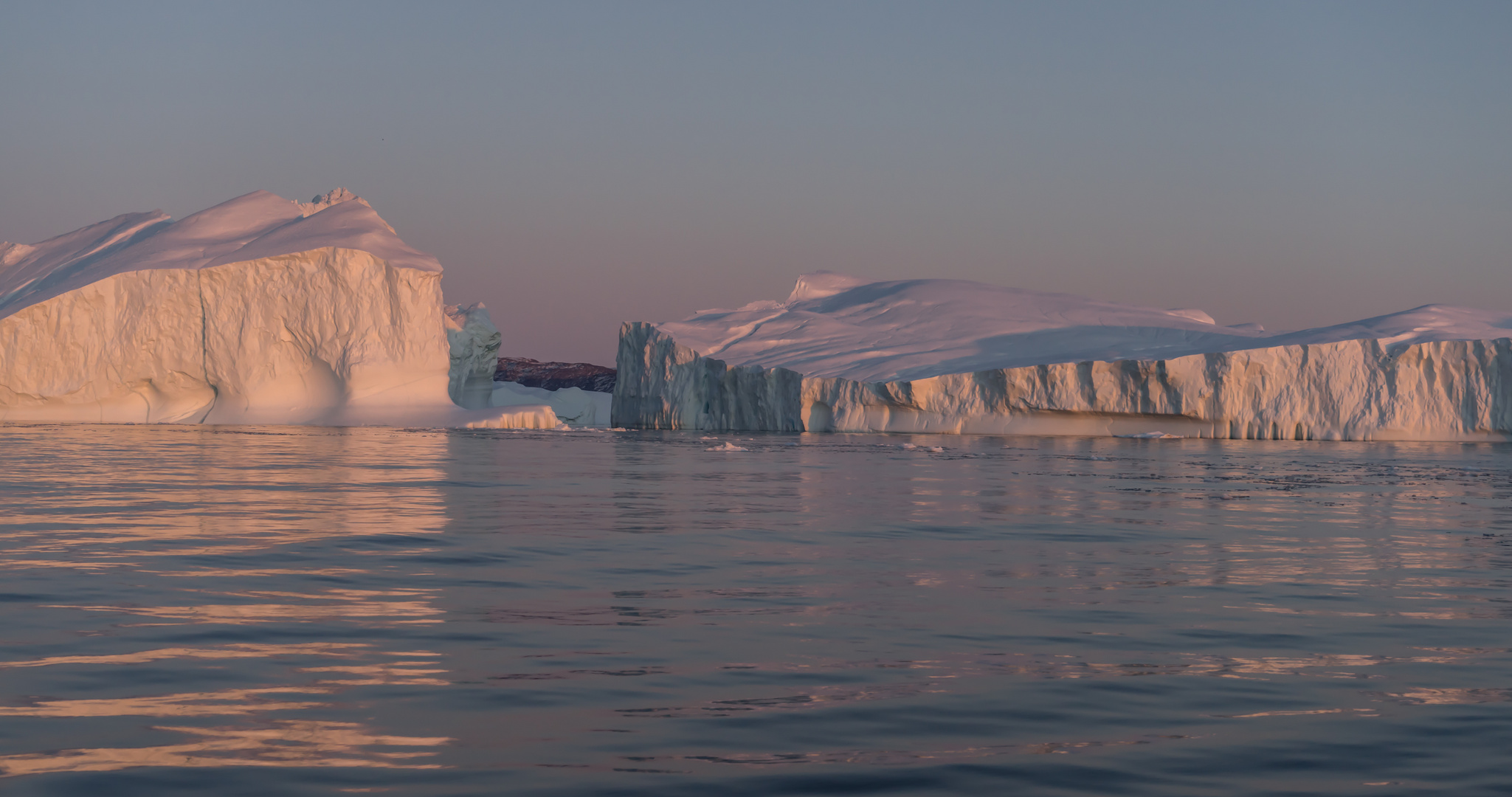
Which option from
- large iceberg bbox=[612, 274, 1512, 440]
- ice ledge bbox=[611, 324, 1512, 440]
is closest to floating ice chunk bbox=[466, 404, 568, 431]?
large iceberg bbox=[612, 274, 1512, 440]

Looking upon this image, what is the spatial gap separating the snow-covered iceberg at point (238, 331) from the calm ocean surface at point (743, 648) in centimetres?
2824

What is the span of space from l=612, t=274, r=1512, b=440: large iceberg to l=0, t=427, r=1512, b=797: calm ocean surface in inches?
949

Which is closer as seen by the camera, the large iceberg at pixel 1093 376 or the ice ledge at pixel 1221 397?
the ice ledge at pixel 1221 397

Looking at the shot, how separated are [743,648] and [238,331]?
37.9 metres

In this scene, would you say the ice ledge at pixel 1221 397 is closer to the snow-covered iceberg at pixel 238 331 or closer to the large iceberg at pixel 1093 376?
the large iceberg at pixel 1093 376

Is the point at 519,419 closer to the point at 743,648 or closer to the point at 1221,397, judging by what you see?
the point at 1221,397

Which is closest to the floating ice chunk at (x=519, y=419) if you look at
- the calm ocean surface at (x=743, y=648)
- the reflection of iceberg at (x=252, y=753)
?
the calm ocean surface at (x=743, y=648)

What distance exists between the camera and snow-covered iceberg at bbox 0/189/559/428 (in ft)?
127

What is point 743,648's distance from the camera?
539cm

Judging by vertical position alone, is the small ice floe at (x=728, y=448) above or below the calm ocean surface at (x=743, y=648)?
above

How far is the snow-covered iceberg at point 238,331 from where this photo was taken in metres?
38.6

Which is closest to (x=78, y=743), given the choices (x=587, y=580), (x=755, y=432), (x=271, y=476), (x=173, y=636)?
(x=173, y=636)

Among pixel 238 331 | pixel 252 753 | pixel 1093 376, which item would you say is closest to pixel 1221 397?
pixel 1093 376

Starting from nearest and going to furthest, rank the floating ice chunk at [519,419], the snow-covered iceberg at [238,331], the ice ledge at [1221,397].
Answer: the ice ledge at [1221,397] < the snow-covered iceberg at [238,331] < the floating ice chunk at [519,419]
